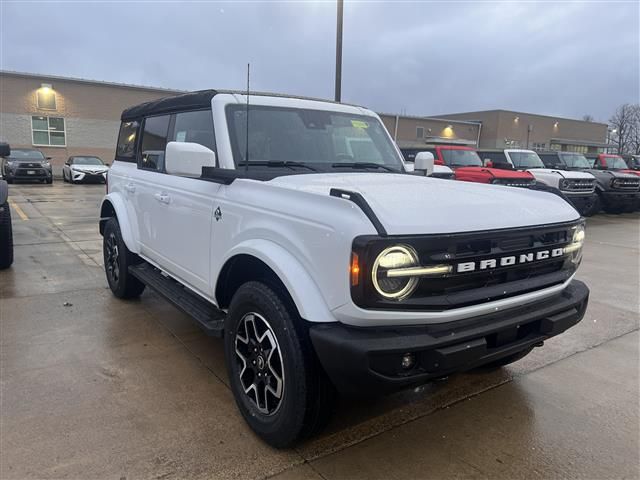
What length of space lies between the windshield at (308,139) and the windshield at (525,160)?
40.6 ft

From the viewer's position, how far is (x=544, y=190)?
338cm

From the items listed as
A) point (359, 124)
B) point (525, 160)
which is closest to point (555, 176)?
point (525, 160)

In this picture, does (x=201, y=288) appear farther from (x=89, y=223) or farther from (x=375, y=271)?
(x=89, y=223)

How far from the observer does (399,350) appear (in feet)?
6.98

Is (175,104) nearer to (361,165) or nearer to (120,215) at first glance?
(120,215)

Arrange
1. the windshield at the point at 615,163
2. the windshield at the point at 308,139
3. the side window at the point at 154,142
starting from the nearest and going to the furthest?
the windshield at the point at 308,139 → the side window at the point at 154,142 → the windshield at the point at 615,163

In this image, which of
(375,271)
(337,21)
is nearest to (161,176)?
(375,271)

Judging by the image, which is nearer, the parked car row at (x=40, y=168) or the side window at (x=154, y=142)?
the side window at (x=154, y=142)

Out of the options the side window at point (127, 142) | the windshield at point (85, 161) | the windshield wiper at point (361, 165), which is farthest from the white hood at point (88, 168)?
the windshield wiper at point (361, 165)

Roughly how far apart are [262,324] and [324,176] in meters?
1.09

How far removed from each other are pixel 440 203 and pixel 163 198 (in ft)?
7.75

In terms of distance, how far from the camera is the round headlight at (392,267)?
214 cm

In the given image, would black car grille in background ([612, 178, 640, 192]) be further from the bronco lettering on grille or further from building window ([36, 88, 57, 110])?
building window ([36, 88, 57, 110])

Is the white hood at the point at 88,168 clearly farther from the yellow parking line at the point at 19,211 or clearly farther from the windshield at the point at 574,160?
the windshield at the point at 574,160
